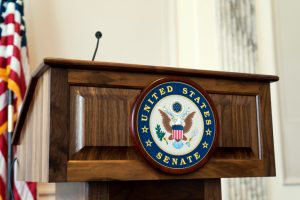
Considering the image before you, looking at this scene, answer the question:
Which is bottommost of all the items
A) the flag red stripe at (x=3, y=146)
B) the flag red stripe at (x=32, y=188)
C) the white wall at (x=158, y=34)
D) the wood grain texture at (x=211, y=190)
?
the flag red stripe at (x=32, y=188)

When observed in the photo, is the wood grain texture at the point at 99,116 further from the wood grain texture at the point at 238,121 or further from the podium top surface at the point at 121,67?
the wood grain texture at the point at 238,121

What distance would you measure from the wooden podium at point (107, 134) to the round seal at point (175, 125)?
0.03 metres

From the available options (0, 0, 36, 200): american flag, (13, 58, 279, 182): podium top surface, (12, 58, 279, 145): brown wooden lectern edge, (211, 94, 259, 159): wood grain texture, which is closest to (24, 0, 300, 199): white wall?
(0, 0, 36, 200): american flag

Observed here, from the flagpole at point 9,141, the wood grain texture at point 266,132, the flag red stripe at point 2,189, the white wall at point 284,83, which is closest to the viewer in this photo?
the wood grain texture at point 266,132

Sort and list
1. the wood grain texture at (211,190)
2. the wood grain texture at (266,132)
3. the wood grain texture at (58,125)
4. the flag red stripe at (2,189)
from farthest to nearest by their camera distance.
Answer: the flag red stripe at (2,189), the wood grain texture at (266,132), the wood grain texture at (211,190), the wood grain texture at (58,125)

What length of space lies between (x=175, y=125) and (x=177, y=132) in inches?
0.9

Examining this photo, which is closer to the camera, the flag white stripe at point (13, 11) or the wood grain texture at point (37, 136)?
the wood grain texture at point (37, 136)

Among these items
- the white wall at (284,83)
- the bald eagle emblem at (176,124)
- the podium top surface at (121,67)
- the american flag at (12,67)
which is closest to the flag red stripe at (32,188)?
the american flag at (12,67)

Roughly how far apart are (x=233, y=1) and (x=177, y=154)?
2.33 meters

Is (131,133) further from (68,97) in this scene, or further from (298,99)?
(298,99)

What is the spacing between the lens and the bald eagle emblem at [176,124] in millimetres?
1435

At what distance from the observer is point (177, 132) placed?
57.0 inches

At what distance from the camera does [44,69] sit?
139 cm

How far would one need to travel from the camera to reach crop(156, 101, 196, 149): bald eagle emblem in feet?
4.71
